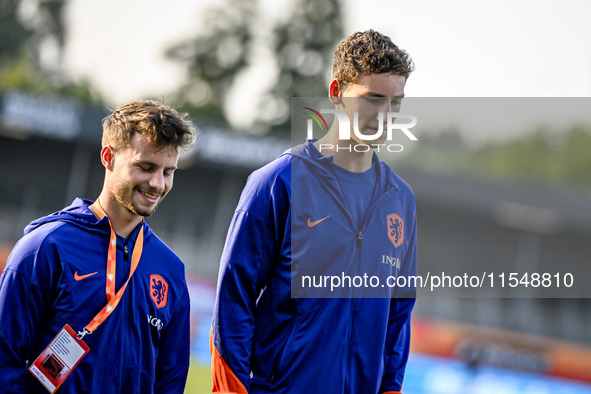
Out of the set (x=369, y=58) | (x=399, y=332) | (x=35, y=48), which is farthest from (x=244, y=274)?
(x=35, y=48)

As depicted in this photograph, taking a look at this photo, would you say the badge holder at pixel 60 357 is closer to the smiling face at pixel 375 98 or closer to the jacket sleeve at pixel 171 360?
the jacket sleeve at pixel 171 360

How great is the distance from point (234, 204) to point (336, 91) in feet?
65.7

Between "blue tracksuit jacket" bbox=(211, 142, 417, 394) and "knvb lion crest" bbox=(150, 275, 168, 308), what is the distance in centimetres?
31

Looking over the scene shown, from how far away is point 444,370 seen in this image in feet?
41.4

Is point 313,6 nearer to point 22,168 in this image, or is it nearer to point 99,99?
point 99,99

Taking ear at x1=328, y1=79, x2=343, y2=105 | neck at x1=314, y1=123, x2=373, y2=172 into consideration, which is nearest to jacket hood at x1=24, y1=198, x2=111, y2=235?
neck at x1=314, y1=123, x2=373, y2=172

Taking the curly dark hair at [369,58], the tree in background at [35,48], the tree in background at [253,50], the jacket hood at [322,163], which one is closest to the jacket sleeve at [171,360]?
the jacket hood at [322,163]

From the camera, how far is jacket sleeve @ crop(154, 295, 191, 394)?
3.12 m

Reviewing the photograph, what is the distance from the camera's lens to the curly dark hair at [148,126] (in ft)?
10.0

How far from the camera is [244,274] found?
2.87 m

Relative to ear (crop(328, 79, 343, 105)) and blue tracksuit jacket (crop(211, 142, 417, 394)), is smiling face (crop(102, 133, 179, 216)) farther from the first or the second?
ear (crop(328, 79, 343, 105))

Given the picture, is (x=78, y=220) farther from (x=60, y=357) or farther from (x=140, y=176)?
(x=60, y=357)

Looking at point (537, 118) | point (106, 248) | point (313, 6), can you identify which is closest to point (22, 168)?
point (106, 248)

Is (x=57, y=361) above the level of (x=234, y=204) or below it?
below
